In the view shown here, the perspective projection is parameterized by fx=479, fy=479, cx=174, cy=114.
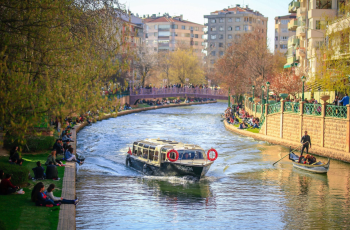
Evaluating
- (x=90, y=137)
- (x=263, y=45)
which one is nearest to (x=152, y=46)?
(x=263, y=45)

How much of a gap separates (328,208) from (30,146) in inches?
681

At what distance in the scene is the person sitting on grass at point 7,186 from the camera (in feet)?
58.4

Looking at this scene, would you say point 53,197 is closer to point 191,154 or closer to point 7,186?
point 7,186

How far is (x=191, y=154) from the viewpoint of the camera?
25969 millimetres

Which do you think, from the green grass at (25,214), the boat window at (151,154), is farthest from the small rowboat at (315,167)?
the green grass at (25,214)

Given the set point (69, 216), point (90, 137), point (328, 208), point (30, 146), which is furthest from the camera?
point (90, 137)

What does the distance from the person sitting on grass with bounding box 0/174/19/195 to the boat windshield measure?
10.1 meters

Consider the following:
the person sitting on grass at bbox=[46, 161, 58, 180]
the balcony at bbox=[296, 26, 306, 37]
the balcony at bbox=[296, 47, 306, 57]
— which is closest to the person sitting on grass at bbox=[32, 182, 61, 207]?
the person sitting on grass at bbox=[46, 161, 58, 180]

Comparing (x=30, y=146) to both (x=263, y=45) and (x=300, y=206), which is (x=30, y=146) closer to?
(x=300, y=206)

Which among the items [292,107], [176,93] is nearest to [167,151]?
[292,107]

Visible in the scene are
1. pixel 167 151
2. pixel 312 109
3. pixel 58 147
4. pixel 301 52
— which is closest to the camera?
pixel 167 151

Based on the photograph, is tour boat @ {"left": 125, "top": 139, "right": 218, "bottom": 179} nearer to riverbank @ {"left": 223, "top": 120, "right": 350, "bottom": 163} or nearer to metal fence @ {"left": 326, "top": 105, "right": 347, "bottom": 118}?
riverbank @ {"left": 223, "top": 120, "right": 350, "bottom": 163}

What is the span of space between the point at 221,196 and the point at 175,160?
3.46 m

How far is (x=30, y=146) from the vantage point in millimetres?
28672
